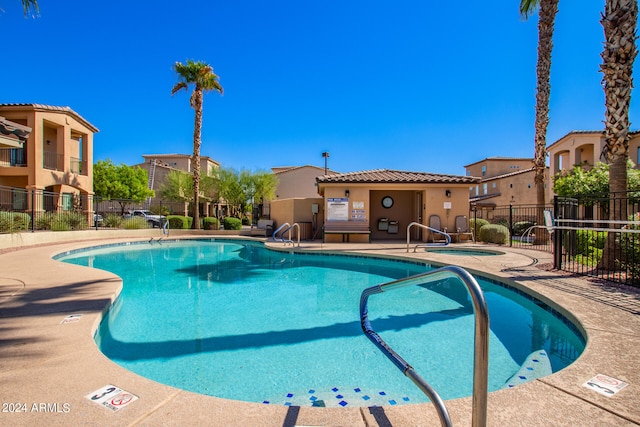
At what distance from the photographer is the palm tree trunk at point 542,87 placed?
13492 millimetres

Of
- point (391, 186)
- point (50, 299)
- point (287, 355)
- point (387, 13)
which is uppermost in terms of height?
point (387, 13)

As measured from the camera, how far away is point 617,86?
7.55 m

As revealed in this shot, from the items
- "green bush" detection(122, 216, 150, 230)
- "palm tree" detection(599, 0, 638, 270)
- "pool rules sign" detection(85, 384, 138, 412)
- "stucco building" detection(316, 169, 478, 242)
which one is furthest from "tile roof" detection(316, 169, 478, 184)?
"pool rules sign" detection(85, 384, 138, 412)

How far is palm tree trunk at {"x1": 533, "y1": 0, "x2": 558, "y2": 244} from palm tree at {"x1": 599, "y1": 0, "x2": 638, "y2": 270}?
6.21m

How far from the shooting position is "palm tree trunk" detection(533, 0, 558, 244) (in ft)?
44.3

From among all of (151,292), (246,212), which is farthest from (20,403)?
(246,212)

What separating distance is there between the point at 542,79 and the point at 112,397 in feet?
58.3

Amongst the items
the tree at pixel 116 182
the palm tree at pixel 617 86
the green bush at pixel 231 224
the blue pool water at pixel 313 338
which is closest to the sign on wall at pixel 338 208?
the blue pool water at pixel 313 338

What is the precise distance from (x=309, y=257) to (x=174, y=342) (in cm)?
805

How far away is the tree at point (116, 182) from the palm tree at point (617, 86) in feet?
129

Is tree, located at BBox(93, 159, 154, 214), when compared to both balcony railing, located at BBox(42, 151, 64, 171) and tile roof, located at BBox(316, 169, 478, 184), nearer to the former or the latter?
balcony railing, located at BBox(42, 151, 64, 171)

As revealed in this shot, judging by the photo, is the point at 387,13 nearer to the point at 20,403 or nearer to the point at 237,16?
the point at 237,16

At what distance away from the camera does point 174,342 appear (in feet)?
15.4

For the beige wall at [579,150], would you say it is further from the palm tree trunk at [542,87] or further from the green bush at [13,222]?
the green bush at [13,222]
